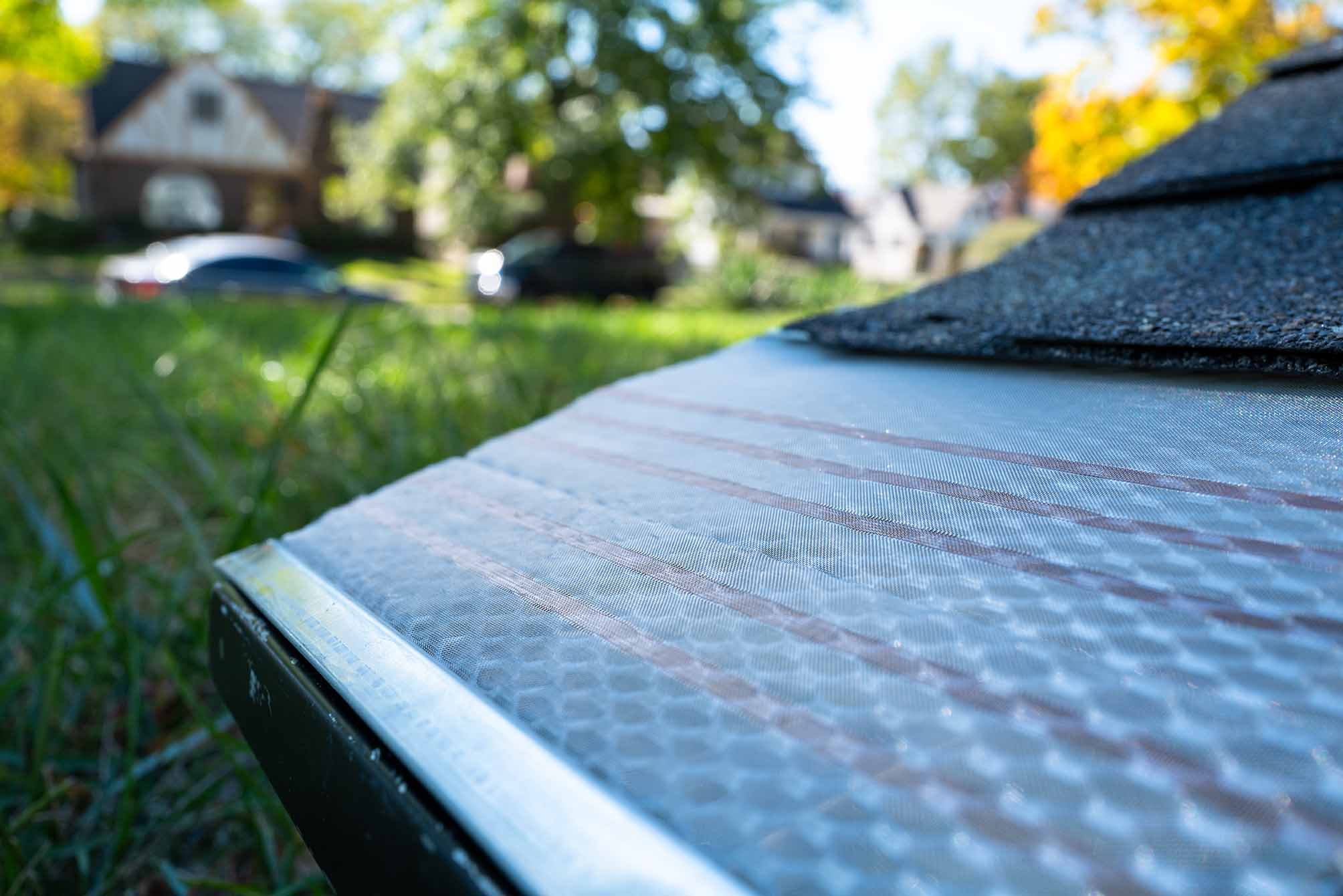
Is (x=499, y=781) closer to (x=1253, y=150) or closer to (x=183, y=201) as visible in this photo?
(x=1253, y=150)

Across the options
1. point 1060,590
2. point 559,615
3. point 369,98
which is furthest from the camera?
point 369,98

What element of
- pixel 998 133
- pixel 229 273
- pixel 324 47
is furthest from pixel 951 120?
pixel 229 273

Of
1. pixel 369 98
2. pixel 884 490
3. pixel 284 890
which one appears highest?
pixel 369 98

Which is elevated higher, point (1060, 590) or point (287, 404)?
point (1060, 590)

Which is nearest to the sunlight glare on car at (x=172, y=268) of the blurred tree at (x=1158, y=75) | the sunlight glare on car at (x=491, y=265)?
the sunlight glare on car at (x=491, y=265)

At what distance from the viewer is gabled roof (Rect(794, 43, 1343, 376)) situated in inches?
42.8

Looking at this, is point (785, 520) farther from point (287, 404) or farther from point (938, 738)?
point (287, 404)

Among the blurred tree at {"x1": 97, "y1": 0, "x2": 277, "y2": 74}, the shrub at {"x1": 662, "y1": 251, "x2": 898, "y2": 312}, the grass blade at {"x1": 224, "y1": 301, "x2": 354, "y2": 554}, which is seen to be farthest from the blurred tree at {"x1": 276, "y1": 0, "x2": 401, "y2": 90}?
the grass blade at {"x1": 224, "y1": 301, "x2": 354, "y2": 554}

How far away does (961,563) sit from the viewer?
75 centimetres

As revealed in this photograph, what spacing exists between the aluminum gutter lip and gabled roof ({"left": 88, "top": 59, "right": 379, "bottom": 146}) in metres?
37.1

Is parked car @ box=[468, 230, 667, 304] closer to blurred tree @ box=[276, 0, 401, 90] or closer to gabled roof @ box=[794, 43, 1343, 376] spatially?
gabled roof @ box=[794, 43, 1343, 376]

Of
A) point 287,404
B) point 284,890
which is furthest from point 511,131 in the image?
point 284,890

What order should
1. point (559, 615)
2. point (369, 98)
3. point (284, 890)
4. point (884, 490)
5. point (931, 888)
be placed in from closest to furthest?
point (931, 888) → point (559, 615) → point (884, 490) → point (284, 890) → point (369, 98)

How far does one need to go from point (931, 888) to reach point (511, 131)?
2232 centimetres
